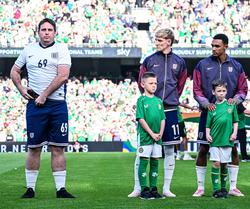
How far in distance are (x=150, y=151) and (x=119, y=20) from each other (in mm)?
28121

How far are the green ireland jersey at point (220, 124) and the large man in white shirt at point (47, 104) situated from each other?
1904 millimetres

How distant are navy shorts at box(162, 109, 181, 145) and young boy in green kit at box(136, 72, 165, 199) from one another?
0.24 metres

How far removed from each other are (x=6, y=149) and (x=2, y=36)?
26.8ft

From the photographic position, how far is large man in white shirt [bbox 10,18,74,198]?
32.3 ft

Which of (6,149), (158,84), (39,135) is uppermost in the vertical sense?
(158,84)

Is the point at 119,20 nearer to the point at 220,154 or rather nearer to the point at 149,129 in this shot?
the point at 220,154

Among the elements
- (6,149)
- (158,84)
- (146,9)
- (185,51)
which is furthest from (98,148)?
(158,84)

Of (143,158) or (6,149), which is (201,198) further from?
(6,149)

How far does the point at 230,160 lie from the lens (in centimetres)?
1012

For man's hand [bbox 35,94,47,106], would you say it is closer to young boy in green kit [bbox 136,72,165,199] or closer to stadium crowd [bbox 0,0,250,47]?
young boy in green kit [bbox 136,72,165,199]

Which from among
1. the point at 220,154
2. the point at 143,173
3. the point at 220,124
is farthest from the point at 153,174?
the point at 220,124

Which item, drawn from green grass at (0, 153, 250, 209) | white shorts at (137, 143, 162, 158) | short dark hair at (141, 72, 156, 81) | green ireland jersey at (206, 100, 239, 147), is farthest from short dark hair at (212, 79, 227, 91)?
green grass at (0, 153, 250, 209)

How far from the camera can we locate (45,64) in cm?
985

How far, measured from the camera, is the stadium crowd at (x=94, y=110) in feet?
106
